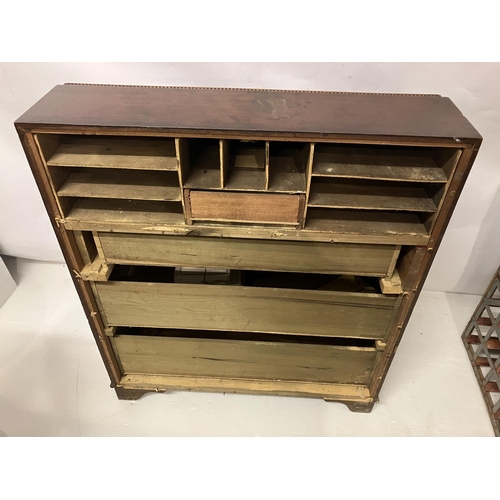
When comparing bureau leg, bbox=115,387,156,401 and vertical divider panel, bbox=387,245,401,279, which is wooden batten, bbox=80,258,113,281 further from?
vertical divider panel, bbox=387,245,401,279

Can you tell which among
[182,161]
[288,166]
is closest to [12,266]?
[182,161]

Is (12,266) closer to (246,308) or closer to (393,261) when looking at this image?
(246,308)

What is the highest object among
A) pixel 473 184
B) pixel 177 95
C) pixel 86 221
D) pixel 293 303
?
pixel 177 95

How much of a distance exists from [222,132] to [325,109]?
31cm

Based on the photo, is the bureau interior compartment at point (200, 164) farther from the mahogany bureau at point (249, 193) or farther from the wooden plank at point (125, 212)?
the wooden plank at point (125, 212)

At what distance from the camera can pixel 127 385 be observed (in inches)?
67.3

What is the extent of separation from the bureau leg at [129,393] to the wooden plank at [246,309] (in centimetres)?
39

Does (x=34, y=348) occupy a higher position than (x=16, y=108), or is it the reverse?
(x=16, y=108)

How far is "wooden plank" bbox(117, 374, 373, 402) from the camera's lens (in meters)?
1.68

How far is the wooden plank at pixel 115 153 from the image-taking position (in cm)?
108

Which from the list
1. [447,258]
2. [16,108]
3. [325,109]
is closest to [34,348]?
[16,108]

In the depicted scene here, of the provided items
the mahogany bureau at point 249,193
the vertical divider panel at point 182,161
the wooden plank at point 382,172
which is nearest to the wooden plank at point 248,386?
the mahogany bureau at point 249,193

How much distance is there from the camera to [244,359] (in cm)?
162

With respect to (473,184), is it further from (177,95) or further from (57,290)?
(57,290)
